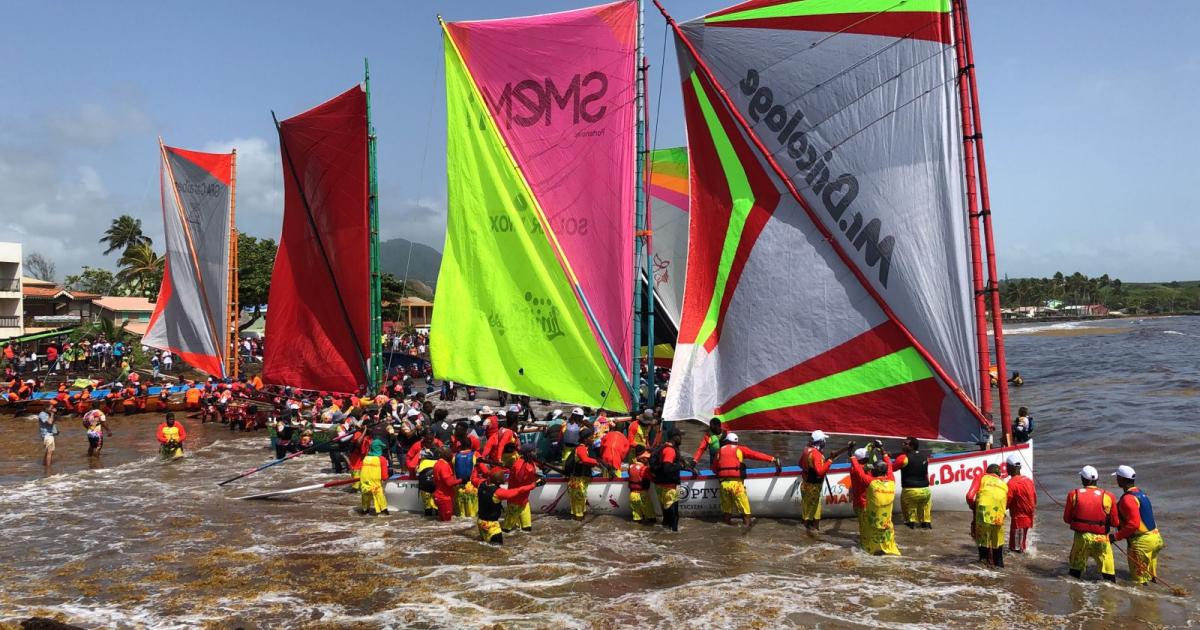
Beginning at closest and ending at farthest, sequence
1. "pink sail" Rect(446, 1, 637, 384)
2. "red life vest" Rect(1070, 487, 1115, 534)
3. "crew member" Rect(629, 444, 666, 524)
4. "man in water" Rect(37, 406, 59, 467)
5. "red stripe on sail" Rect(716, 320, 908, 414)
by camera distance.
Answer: "red life vest" Rect(1070, 487, 1115, 534)
"red stripe on sail" Rect(716, 320, 908, 414)
"crew member" Rect(629, 444, 666, 524)
"pink sail" Rect(446, 1, 637, 384)
"man in water" Rect(37, 406, 59, 467)

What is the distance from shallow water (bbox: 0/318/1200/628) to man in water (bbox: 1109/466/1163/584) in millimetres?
321

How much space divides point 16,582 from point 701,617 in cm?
1046

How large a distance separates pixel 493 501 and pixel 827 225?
7.76 meters

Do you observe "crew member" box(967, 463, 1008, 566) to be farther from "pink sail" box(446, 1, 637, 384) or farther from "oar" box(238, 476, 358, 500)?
"oar" box(238, 476, 358, 500)

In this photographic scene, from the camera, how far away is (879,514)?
1314cm

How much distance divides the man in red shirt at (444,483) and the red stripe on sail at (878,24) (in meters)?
10.2

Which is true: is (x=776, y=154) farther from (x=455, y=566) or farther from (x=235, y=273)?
(x=235, y=273)

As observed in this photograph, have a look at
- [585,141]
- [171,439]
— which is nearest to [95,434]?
[171,439]

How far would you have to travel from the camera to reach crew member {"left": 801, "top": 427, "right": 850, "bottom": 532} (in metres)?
14.7

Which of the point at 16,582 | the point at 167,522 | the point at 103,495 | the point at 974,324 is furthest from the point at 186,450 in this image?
the point at 974,324

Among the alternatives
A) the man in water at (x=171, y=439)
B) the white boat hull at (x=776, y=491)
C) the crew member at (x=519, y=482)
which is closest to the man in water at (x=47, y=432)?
the man in water at (x=171, y=439)

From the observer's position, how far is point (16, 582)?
1275 cm

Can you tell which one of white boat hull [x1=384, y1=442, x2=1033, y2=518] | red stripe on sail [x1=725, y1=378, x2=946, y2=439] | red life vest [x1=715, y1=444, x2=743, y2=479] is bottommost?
white boat hull [x1=384, y1=442, x2=1033, y2=518]

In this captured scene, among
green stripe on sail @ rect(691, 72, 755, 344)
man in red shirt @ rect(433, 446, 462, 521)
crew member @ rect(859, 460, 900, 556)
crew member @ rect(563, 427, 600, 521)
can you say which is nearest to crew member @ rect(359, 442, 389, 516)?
man in red shirt @ rect(433, 446, 462, 521)
